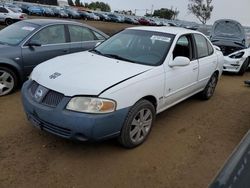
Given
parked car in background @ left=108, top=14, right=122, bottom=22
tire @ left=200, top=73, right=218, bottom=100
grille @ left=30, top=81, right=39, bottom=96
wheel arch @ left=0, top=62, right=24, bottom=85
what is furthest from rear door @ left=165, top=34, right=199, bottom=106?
parked car in background @ left=108, top=14, right=122, bottom=22

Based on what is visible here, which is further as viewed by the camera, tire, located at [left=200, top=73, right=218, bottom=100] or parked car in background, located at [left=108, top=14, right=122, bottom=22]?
parked car in background, located at [left=108, top=14, right=122, bottom=22]

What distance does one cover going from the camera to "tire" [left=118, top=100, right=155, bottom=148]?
3.63 m

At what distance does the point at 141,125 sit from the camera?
3.94 metres

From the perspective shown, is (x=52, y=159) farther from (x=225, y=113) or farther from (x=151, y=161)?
(x=225, y=113)

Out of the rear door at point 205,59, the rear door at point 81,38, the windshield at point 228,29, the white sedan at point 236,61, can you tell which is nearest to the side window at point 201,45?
the rear door at point 205,59

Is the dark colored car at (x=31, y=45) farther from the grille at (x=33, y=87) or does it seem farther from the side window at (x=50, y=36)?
the grille at (x=33, y=87)

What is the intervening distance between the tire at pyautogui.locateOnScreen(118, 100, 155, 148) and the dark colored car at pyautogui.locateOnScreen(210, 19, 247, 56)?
6.85 meters

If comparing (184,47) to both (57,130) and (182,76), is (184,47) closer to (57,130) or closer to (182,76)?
(182,76)

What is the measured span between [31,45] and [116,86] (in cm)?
310

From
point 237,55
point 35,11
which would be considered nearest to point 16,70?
point 237,55

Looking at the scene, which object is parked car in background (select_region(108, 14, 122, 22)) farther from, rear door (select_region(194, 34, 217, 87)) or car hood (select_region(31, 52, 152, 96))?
car hood (select_region(31, 52, 152, 96))

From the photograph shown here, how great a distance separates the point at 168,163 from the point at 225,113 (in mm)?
2502

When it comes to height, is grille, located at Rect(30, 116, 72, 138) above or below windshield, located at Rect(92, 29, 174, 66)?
below

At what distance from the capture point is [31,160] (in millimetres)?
3520
